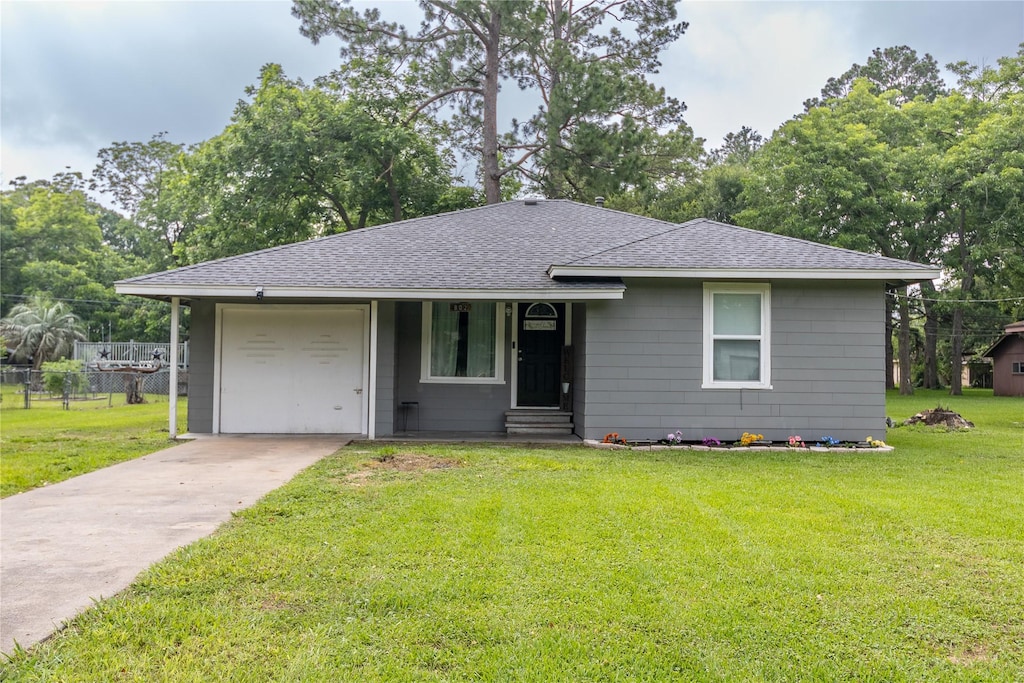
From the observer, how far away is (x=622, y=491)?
5.96 meters

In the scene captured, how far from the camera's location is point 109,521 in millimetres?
4953

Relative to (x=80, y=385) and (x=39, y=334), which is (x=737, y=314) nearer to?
(x=80, y=385)

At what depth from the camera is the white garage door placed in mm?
10336

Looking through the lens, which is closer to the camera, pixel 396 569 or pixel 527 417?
pixel 396 569

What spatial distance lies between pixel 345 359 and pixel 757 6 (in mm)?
12907

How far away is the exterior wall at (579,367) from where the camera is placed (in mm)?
9469

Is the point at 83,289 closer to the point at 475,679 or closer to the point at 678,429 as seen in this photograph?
the point at 678,429

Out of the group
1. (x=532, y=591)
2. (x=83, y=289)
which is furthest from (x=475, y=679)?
(x=83, y=289)

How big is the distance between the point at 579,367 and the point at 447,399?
2289 millimetres

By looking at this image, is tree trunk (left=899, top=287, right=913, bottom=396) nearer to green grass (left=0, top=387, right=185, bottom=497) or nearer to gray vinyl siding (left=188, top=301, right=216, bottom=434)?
gray vinyl siding (left=188, top=301, right=216, bottom=434)

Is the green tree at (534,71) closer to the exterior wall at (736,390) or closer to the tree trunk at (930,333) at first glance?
the exterior wall at (736,390)

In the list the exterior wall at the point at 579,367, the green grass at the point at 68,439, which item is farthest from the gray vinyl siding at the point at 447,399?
the green grass at the point at 68,439

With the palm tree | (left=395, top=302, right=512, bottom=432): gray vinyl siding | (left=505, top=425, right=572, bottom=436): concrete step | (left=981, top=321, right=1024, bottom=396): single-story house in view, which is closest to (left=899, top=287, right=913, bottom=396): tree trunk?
(left=981, top=321, right=1024, bottom=396): single-story house

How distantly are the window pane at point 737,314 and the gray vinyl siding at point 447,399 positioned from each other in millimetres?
3410
